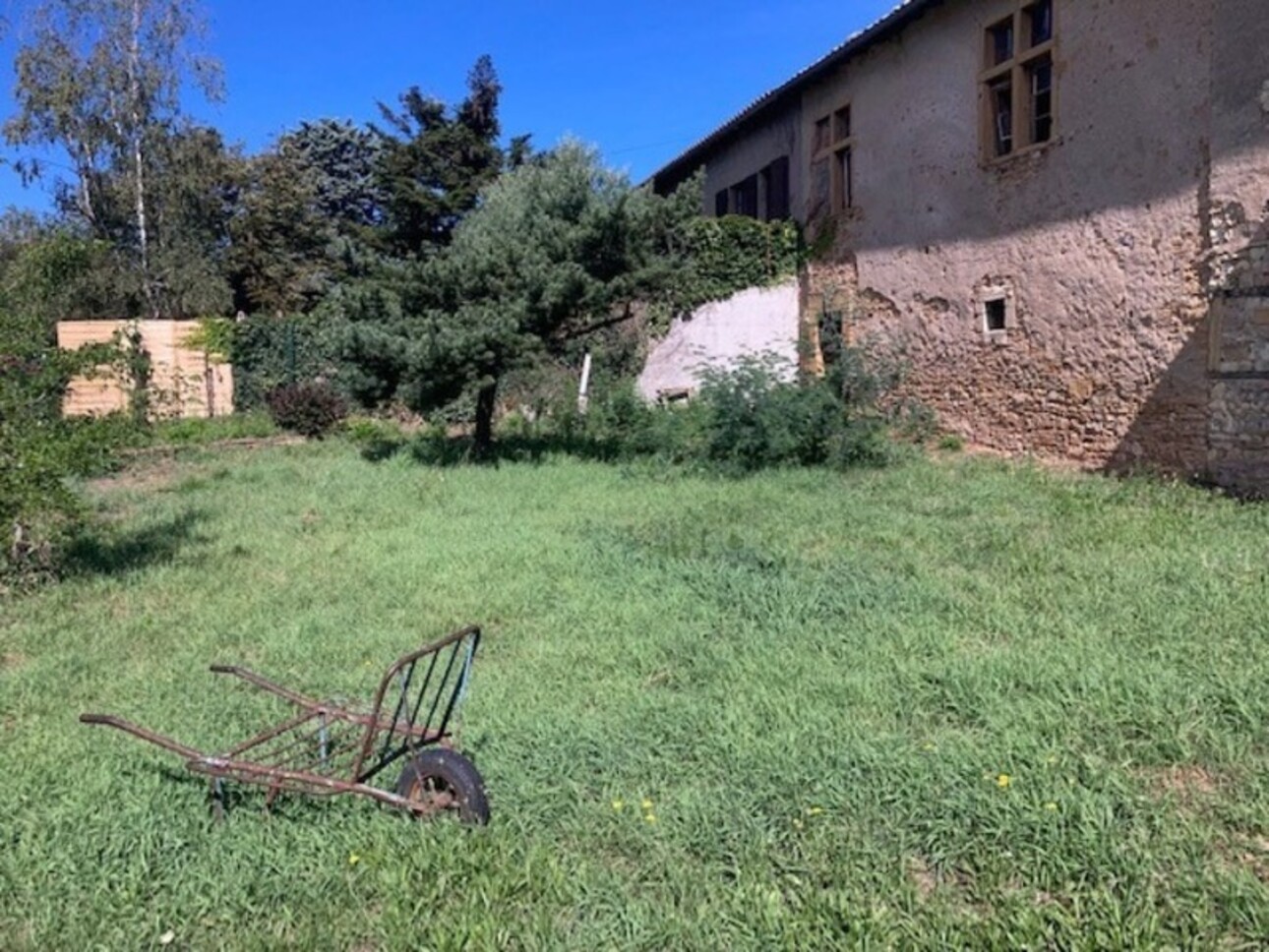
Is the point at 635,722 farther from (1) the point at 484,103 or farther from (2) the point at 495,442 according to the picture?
(1) the point at 484,103

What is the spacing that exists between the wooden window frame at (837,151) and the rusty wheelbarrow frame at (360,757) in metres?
12.1

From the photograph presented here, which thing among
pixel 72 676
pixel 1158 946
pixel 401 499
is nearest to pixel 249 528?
pixel 401 499

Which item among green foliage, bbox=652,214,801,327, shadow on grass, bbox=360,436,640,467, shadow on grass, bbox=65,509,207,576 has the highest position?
green foliage, bbox=652,214,801,327

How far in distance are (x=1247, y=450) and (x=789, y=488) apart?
411 cm

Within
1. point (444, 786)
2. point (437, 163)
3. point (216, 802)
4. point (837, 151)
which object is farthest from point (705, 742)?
point (437, 163)

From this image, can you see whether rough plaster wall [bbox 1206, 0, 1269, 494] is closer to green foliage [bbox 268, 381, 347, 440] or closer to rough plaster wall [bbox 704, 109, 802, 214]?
rough plaster wall [bbox 704, 109, 802, 214]

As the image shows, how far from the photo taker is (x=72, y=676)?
4.44 meters

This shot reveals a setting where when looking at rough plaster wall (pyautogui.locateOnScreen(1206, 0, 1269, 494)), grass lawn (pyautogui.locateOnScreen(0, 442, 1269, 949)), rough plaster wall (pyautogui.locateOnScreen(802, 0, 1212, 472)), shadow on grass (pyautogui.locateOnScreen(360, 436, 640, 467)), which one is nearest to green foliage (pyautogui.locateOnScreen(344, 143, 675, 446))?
shadow on grass (pyautogui.locateOnScreen(360, 436, 640, 467))

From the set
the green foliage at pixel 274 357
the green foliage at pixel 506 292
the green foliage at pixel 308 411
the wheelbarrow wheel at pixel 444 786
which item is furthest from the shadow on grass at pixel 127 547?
the green foliage at pixel 274 357

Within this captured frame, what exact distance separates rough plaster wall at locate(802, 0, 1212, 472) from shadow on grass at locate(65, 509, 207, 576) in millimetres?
9105

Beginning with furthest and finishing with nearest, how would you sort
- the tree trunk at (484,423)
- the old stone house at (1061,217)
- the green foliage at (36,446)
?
1. the tree trunk at (484,423)
2. the old stone house at (1061,217)
3. the green foliage at (36,446)

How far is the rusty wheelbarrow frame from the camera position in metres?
2.84

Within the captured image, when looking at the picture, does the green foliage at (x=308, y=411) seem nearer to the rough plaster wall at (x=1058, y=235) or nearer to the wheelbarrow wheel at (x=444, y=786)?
the rough plaster wall at (x=1058, y=235)

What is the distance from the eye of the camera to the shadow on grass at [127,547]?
665 cm
